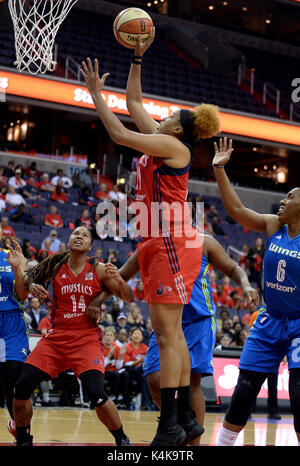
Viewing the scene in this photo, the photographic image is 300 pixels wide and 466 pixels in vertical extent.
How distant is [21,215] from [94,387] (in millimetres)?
9991

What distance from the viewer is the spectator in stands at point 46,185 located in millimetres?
16750

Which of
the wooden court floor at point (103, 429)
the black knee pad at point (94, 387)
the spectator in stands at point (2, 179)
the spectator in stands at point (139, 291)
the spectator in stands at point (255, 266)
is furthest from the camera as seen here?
the spectator in stands at point (255, 266)

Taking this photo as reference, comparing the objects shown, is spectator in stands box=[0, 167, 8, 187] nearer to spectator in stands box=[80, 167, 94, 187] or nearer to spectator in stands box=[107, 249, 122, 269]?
spectator in stands box=[80, 167, 94, 187]

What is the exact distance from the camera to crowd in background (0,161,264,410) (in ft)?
36.7

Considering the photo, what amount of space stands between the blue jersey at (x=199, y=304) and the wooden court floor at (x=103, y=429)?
5.79ft

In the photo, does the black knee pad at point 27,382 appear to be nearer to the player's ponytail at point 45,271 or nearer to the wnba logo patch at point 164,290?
the player's ponytail at point 45,271

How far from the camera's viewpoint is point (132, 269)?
16.5 feet

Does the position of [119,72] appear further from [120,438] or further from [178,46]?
[120,438]

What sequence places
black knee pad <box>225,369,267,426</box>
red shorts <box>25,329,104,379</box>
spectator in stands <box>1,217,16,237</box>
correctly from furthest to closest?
spectator in stands <box>1,217,16,237</box>, red shorts <box>25,329,104,379</box>, black knee pad <box>225,369,267,426</box>

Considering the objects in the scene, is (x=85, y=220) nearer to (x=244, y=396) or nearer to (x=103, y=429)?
(x=103, y=429)

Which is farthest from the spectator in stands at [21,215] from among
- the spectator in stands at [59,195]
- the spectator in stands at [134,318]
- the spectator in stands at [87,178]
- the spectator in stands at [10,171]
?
the spectator in stands at [134,318]

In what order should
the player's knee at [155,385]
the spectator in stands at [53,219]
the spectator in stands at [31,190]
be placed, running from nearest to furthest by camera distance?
the player's knee at [155,385]
the spectator in stands at [53,219]
the spectator in stands at [31,190]

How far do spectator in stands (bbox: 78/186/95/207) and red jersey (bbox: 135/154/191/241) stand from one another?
1249 centimetres

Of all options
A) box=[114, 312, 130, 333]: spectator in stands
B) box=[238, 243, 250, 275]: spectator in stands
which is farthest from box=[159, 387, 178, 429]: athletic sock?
box=[238, 243, 250, 275]: spectator in stands
